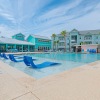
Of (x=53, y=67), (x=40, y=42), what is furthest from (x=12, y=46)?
(x=53, y=67)

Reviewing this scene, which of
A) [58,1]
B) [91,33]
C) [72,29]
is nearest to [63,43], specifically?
[72,29]

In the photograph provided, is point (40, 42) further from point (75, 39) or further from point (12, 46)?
point (75, 39)

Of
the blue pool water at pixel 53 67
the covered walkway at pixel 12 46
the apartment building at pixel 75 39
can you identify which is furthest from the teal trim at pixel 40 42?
the blue pool water at pixel 53 67

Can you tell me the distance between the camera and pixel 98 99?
3.38m

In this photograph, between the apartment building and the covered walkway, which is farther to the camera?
the apartment building

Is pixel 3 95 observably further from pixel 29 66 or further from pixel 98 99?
pixel 29 66

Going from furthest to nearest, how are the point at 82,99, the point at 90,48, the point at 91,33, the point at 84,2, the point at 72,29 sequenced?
the point at 72,29 → the point at 91,33 → the point at 90,48 → the point at 84,2 → the point at 82,99

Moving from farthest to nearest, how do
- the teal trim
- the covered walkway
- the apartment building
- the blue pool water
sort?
1. the apartment building
2. the teal trim
3. the covered walkway
4. the blue pool water

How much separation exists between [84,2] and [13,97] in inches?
483

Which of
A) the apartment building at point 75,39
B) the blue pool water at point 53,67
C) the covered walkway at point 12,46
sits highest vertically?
the apartment building at point 75,39

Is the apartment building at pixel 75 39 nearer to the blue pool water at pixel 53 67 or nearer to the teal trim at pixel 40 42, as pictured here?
the teal trim at pixel 40 42

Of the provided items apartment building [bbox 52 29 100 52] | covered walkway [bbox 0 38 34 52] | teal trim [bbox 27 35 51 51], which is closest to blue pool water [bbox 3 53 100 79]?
covered walkway [bbox 0 38 34 52]

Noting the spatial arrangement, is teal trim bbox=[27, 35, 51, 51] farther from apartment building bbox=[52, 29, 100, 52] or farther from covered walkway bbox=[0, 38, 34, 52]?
apartment building bbox=[52, 29, 100, 52]

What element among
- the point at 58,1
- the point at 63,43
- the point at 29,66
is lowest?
the point at 29,66
